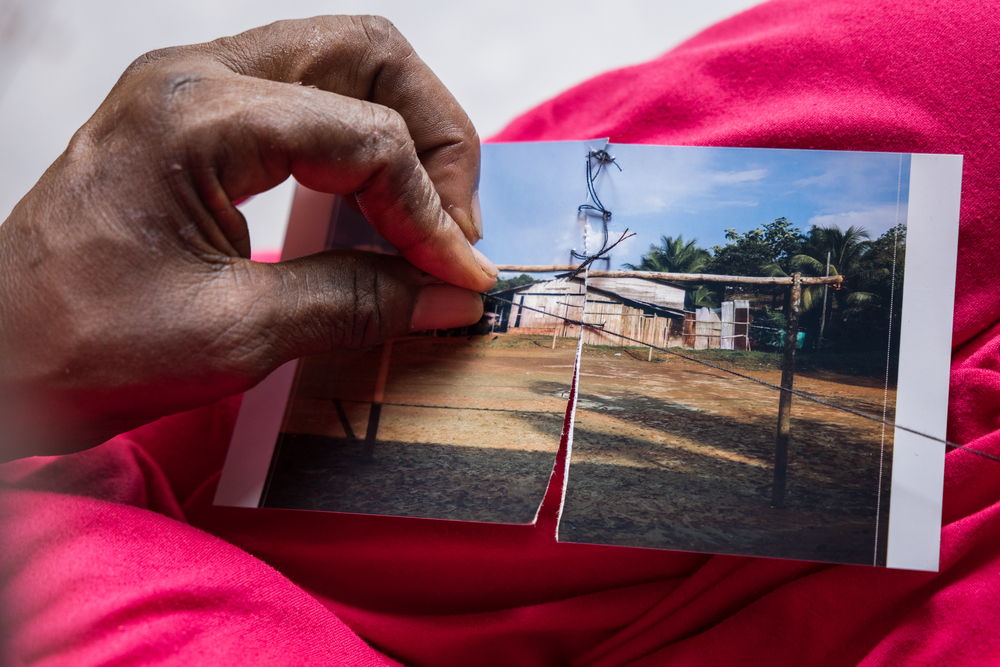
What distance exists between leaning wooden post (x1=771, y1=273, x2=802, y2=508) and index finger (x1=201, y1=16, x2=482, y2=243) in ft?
0.98

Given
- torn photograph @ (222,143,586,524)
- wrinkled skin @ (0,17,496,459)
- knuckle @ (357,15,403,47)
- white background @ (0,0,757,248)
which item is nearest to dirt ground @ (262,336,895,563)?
torn photograph @ (222,143,586,524)

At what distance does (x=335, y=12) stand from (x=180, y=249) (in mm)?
833

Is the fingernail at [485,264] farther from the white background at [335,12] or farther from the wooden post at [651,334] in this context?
the white background at [335,12]

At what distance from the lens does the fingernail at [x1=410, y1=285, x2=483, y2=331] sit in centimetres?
60

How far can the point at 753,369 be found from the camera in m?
0.57

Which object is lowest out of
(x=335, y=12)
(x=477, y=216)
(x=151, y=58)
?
(x=477, y=216)

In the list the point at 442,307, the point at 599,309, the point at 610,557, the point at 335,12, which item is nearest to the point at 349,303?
the point at 442,307

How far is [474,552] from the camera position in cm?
63

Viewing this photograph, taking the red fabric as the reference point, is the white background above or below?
above

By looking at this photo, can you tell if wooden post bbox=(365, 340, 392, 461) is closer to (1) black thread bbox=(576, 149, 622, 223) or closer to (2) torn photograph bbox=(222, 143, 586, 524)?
(2) torn photograph bbox=(222, 143, 586, 524)

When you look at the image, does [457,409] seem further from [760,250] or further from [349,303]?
[760,250]

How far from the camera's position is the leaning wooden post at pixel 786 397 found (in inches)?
22.0

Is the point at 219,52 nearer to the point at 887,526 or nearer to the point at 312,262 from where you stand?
the point at 312,262

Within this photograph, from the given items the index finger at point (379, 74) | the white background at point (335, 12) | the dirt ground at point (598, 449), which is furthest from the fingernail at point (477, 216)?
the white background at point (335, 12)
